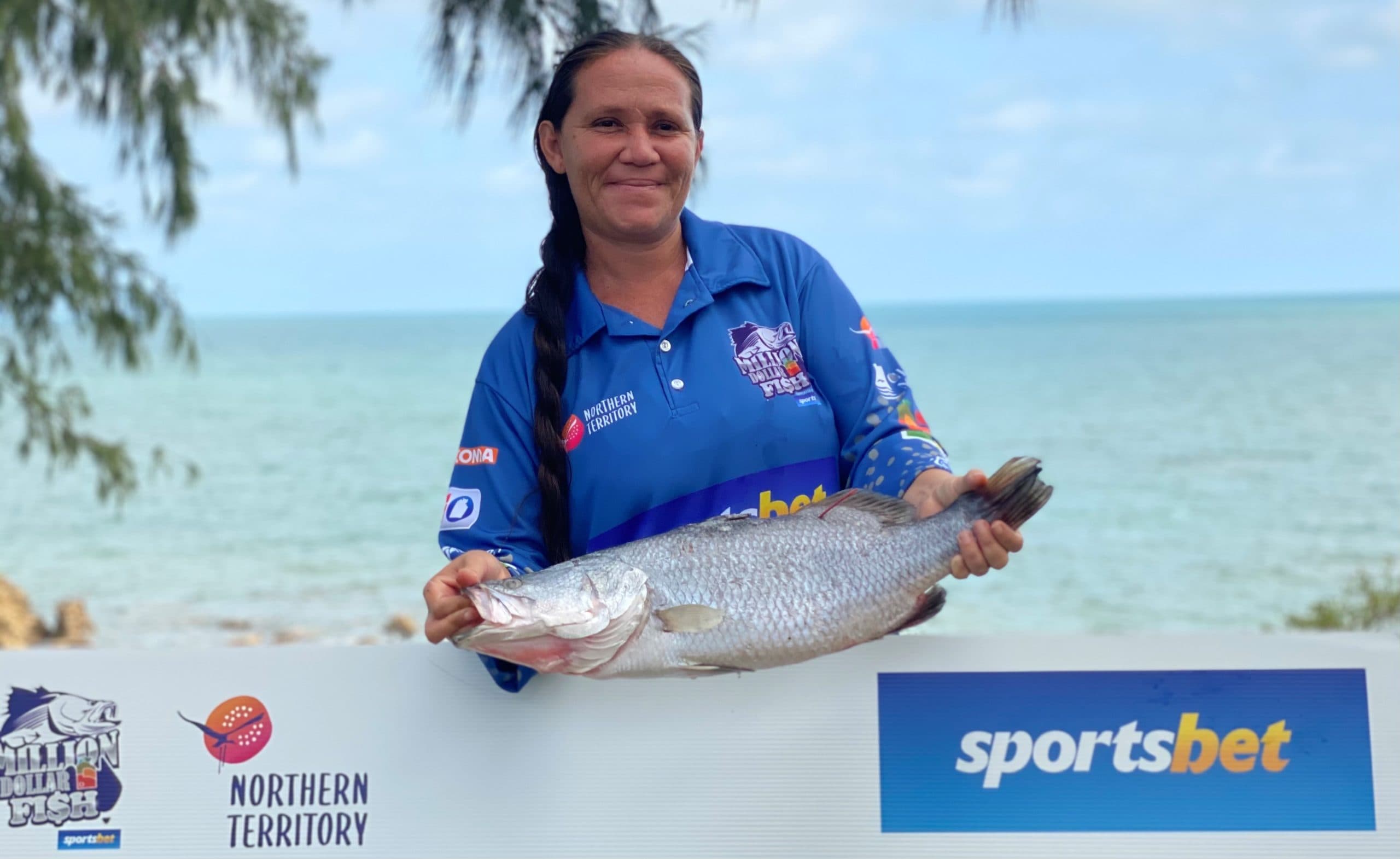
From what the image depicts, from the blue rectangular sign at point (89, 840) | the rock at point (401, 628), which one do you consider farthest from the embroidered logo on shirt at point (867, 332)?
the rock at point (401, 628)

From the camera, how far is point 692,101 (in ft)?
8.55

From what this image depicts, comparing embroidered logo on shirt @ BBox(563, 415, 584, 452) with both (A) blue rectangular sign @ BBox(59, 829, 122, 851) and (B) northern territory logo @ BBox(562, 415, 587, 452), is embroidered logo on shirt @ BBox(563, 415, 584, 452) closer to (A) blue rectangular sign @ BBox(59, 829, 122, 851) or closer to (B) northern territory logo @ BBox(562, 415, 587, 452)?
(B) northern territory logo @ BBox(562, 415, 587, 452)

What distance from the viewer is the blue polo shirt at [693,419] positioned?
2488 mm

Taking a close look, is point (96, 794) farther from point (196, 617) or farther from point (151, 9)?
point (196, 617)

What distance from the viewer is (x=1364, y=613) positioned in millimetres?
7730

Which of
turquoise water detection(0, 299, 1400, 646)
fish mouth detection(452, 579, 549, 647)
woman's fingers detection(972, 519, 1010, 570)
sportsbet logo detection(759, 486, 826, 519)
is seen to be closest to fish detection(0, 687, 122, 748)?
fish mouth detection(452, 579, 549, 647)

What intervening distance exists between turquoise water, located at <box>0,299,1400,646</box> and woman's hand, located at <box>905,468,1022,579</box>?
7189mm

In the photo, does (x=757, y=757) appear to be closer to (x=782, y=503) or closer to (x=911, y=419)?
(x=782, y=503)

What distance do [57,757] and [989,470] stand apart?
24806mm

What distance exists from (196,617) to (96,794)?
12.6m

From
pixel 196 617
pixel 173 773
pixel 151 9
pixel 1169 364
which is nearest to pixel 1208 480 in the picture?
pixel 196 617

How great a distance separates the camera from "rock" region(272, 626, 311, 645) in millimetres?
12469

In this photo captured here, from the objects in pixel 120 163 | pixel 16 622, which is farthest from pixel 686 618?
pixel 16 622

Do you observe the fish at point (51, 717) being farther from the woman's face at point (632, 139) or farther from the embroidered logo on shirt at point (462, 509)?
the woman's face at point (632, 139)
